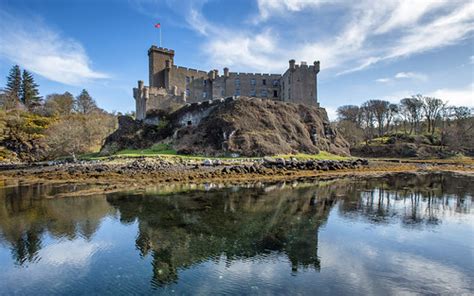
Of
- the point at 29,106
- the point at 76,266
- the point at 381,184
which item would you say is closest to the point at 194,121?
the point at 381,184

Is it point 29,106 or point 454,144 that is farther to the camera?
point 29,106

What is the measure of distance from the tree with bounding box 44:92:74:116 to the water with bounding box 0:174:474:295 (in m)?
55.6

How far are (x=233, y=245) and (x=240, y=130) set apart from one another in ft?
92.4

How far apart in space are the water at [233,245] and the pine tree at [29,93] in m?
63.6

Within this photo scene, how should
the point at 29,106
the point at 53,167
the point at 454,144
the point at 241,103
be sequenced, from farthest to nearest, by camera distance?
the point at 29,106 < the point at 454,144 < the point at 241,103 < the point at 53,167

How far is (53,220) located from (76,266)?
19.9 feet

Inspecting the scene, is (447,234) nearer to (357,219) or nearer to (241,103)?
(357,219)

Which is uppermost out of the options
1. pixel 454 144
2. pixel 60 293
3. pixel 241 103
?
Answer: pixel 241 103

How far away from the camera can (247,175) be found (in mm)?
28109

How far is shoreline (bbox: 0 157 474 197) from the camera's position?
81.0ft

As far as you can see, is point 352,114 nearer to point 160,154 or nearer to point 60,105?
point 160,154

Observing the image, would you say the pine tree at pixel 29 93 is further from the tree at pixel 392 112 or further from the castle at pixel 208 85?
the tree at pixel 392 112

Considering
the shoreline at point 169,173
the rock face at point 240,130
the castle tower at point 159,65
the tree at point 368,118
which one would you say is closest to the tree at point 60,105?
the castle tower at point 159,65

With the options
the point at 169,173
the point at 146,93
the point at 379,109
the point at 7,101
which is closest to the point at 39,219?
the point at 169,173
